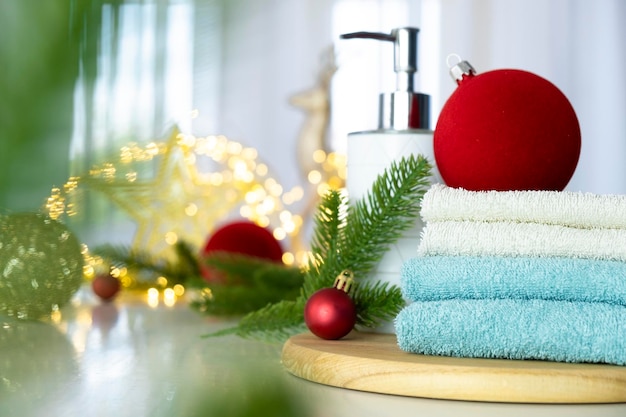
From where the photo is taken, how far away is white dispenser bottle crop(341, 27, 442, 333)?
1.52ft

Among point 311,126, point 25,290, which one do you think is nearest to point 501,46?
point 311,126

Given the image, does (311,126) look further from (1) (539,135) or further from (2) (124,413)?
(2) (124,413)

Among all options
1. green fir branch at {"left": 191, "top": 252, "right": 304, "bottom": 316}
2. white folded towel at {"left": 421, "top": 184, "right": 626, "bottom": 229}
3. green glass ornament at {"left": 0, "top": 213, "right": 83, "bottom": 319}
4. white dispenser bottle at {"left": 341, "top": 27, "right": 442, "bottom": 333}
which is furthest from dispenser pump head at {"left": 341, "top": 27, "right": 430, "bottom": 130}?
green glass ornament at {"left": 0, "top": 213, "right": 83, "bottom": 319}

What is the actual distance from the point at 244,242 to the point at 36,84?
2.19ft

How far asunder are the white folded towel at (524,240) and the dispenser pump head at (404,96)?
0.12 meters

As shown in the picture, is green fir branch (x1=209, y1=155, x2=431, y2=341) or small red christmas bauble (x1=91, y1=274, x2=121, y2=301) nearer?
green fir branch (x1=209, y1=155, x2=431, y2=341)

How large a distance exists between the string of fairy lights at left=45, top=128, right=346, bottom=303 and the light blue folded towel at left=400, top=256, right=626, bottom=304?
0.14 metres

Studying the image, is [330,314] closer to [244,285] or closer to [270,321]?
[270,321]

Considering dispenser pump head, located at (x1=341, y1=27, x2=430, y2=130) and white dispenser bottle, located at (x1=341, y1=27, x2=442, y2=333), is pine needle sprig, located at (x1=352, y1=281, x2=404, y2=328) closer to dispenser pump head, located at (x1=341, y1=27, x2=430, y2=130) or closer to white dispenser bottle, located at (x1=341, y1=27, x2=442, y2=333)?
white dispenser bottle, located at (x1=341, y1=27, x2=442, y2=333)

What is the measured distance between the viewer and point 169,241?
2.83 ft

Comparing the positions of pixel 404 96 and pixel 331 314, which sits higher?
pixel 404 96

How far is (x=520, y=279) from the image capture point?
36cm

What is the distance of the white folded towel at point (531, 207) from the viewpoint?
0.37m

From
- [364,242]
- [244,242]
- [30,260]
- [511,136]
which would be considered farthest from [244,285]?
[30,260]
